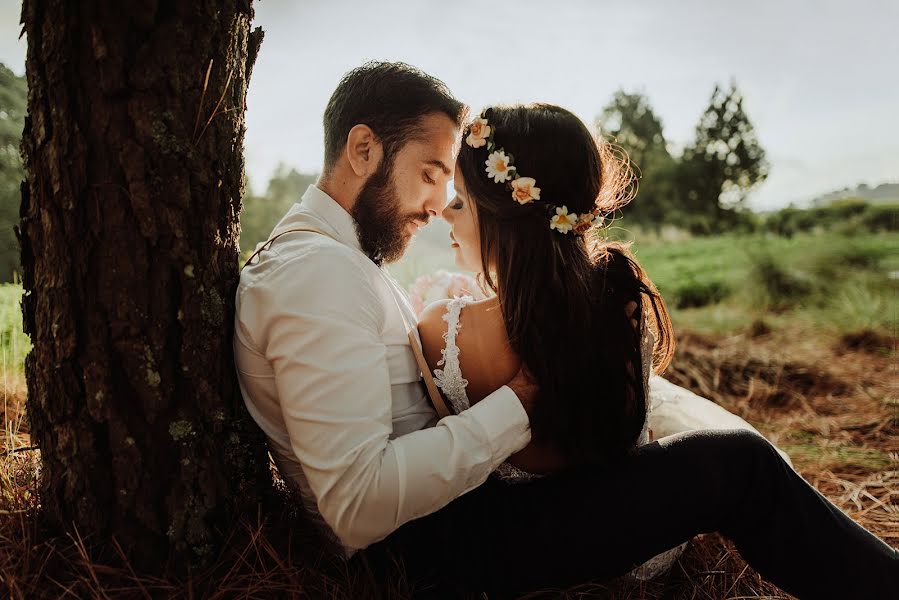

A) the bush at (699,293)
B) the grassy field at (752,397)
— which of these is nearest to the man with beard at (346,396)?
the grassy field at (752,397)

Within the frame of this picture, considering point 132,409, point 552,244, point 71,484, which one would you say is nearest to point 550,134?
point 552,244

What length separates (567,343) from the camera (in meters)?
1.60

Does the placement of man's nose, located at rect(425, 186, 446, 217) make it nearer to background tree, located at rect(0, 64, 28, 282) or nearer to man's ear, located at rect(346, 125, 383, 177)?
man's ear, located at rect(346, 125, 383, 177)

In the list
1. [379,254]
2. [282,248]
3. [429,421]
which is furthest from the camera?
[379,254]

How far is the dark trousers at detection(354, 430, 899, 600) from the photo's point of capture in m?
1.54

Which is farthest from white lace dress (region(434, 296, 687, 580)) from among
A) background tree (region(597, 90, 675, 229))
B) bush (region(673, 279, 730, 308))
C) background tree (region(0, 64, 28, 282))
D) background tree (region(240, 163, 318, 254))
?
background tree (region(597, 90, 675, 229))

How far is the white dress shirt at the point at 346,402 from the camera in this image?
4.30 feet

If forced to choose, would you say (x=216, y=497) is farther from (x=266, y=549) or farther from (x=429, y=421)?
(x=429, y=421)

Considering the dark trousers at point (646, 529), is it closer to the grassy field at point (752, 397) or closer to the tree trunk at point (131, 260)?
the grassy field at point (752, 397)

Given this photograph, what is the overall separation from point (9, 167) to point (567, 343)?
10.1 ft

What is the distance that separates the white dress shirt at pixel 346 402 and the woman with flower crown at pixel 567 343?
0.62ft

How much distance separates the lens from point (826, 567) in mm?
1534

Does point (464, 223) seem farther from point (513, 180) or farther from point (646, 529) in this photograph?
point (646, 529)

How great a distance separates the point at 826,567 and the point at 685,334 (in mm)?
3881
